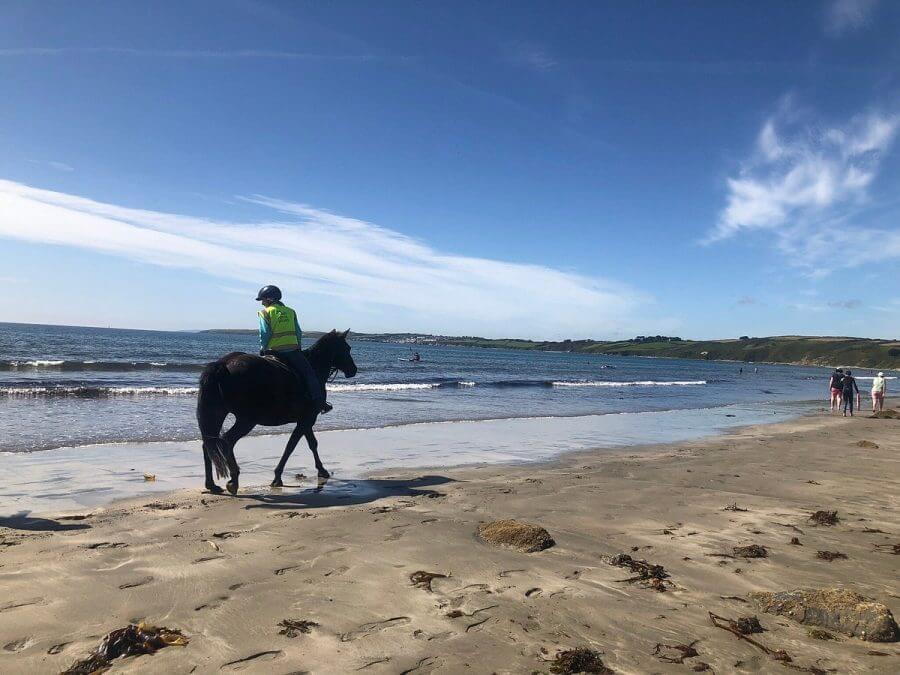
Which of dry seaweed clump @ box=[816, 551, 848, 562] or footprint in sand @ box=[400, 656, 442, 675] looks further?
dry seaweed clump @ box=[816, 551, 848, 562]

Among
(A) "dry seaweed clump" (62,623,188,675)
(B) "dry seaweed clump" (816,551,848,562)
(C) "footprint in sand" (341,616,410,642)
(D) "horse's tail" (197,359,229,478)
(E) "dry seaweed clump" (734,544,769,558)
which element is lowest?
(B) "dry seaweed clump" (816,551,848,562)

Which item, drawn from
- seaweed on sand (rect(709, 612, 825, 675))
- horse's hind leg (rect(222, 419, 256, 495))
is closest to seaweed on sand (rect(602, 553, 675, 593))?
seaweed on sand (rect(709, 612, 825, 675))

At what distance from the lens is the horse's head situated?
9.69m

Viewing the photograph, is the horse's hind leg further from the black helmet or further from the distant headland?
the distant headland

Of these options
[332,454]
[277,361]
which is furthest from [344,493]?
[332,454]

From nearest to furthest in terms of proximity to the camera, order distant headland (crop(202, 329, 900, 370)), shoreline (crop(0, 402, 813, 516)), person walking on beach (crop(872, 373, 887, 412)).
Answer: shoreline (crop(0, 402, 813, 516)) < person walking on beach (crop(872, 373, 887, 412)) < distant headland (crop(202, 329, 900, 370))

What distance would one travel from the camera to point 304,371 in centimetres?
881

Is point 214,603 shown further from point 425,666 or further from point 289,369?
point 289,369

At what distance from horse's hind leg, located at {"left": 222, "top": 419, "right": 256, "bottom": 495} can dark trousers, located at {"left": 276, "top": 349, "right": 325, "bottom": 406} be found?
101 cm

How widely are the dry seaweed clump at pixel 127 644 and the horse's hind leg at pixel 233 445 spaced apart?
13.7 ft

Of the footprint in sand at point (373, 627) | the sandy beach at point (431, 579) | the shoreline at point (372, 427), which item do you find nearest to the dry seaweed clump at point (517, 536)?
the sandy beach at point (431, 579)

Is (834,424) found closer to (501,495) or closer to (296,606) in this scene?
(501,495)

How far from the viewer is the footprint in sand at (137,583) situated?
4246 millimetres

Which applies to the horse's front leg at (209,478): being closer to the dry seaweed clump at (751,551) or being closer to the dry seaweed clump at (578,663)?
the dry seaweed clump at (578,663)
